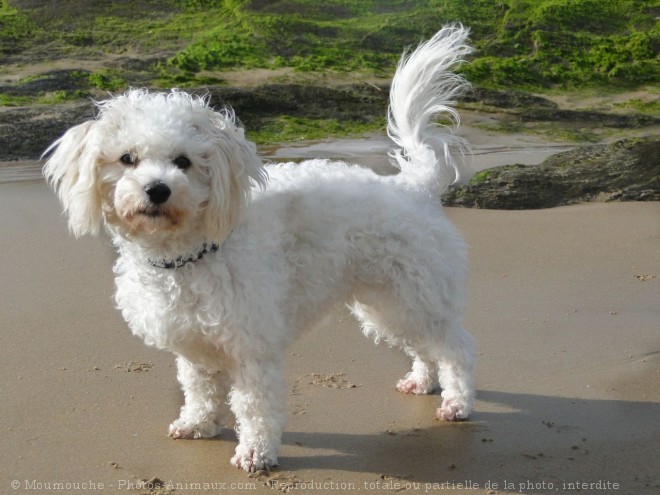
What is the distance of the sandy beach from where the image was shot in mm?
3635

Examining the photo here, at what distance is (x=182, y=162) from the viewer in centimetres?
348

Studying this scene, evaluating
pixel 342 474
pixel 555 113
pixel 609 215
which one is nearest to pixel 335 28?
pixel 555 113

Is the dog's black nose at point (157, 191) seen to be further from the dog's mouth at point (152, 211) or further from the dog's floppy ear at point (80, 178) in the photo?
the dog's floppy ear at point (80, 178)

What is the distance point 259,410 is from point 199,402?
40 centimetres

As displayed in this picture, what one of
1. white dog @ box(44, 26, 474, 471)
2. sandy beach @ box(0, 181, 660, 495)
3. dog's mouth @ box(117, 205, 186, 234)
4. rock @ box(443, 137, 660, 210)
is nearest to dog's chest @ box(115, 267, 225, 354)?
white dog @ box(44, 26, 474, 471)

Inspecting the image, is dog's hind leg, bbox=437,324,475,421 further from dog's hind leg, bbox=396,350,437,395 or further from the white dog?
dog's hind leg, bbox=396,350,437,395

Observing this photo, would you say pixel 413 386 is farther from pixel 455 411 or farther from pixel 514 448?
pixel 514 448

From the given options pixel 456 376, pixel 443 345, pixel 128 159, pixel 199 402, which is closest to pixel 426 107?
pixel 443 345

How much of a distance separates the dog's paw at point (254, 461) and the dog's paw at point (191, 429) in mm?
309

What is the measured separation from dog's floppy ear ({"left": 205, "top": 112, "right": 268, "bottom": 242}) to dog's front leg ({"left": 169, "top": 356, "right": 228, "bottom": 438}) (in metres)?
0.76

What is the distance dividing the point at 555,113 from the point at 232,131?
27.0ft

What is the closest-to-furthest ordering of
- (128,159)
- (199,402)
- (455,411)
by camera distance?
(128,159) < (199,402) < (455,411)

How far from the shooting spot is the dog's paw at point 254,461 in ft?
12.1

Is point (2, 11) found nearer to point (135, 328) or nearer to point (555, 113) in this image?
point (555, 113)
